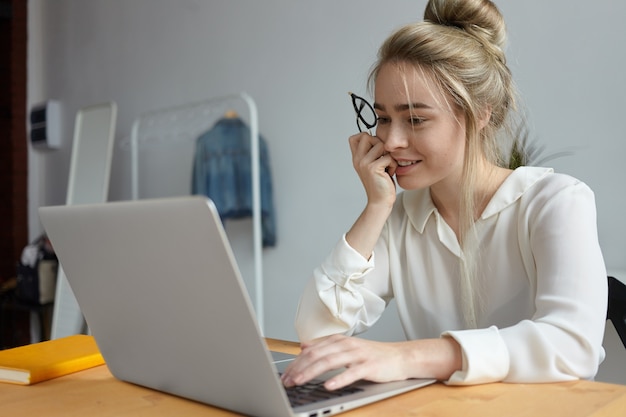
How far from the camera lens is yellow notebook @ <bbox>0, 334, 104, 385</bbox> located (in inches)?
44.5

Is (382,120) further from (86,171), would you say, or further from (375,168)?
(86,171)

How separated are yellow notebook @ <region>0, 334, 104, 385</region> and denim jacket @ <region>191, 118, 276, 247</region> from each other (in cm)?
199

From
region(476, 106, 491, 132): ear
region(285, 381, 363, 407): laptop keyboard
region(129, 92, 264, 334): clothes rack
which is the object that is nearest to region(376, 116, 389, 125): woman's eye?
region(476, 106, 491, 132): ear

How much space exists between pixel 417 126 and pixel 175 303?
26.6 inches

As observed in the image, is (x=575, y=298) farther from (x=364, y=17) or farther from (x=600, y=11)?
(x=364, y=17)

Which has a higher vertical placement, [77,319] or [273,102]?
[273,102]

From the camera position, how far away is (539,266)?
124 centimetres

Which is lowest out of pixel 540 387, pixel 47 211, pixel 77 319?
pixel 77 319

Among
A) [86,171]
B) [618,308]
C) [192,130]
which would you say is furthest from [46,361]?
[86,171]

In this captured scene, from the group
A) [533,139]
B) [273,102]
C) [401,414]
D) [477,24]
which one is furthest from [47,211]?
[273,102]

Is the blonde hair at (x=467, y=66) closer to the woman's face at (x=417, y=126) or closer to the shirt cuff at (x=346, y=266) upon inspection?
the woman's face at (x=417, y=126)

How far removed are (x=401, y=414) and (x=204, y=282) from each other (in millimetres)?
281

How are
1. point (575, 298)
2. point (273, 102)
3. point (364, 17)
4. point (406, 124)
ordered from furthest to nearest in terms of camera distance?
point (273, 102) → point (364, 17) → point (406, 124) → point (575, 298)

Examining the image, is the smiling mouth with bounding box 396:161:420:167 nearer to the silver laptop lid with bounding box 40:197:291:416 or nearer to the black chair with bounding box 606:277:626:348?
the black chair with bounding box 606:277:626:348
